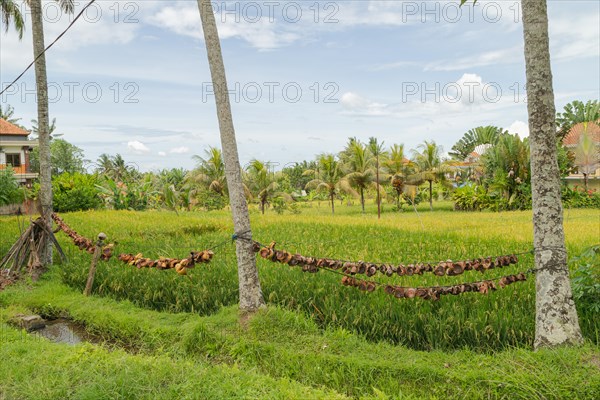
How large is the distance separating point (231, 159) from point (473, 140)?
2161 inches

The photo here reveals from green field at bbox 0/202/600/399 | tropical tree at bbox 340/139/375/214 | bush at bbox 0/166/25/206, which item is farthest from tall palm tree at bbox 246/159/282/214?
green field at bbox 0/202/600/399

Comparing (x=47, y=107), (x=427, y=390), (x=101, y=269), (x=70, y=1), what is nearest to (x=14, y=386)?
(x=427, y=390)

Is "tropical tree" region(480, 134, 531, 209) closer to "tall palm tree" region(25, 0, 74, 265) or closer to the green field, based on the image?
the green field

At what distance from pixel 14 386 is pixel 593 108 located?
44.8 metres

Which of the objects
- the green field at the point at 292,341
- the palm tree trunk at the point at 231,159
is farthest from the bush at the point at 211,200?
the palm tree trunk at the point at 231,159

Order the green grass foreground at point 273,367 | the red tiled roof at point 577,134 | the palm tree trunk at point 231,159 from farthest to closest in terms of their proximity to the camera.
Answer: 1. the red tiled roof at point 577,134
2. the palm tree trunk at point 231,159
3. the green grass foreground at point 273,367

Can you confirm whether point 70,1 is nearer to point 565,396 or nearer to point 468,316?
point 468,316

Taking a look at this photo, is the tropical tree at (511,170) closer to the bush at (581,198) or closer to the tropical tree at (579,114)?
the bush at (581,198)

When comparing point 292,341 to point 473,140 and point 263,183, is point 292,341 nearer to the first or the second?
point 263,183

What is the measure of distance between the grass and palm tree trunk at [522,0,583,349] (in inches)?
15.8

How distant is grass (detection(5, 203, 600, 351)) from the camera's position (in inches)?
→ 211

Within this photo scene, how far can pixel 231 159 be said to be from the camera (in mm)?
6250

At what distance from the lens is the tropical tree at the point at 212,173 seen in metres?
28.3

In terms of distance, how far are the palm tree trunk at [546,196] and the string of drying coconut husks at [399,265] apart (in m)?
0.70
